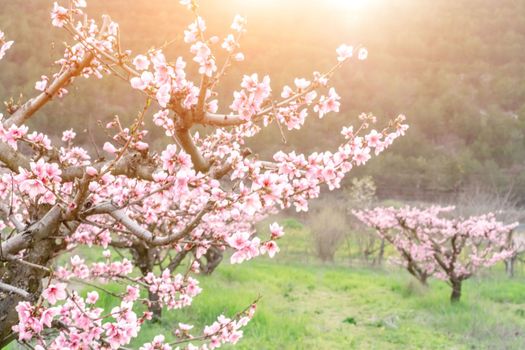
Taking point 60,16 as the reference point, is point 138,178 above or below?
below

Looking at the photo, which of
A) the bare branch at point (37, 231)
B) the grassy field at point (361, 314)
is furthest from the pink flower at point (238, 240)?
the grassy field at point (361, 314)

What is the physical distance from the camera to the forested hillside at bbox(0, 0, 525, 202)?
55844 millimetres

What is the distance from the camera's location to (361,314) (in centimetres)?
1259

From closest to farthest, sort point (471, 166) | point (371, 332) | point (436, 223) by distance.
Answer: point (371, 332) → point (436, 223) → point (471, 166)

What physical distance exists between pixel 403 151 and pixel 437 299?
5417cm

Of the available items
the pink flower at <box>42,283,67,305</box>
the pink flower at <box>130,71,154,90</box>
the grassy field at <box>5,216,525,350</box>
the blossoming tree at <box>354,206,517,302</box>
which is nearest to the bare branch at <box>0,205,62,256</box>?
the pink flower at <box>42,283,67,305</box>

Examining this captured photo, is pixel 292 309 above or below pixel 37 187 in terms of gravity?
below

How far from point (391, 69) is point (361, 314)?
74086mm

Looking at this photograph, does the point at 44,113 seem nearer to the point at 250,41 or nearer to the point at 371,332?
the point at 250,41

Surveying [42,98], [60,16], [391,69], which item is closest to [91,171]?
[60,16]

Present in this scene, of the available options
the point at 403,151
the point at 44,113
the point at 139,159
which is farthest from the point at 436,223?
the point at 403,151

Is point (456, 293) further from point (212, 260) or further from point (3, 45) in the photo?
point (3, 45)

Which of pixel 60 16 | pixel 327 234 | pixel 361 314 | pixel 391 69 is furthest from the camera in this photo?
pixel 391 69

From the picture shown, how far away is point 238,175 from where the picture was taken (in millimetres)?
3266
